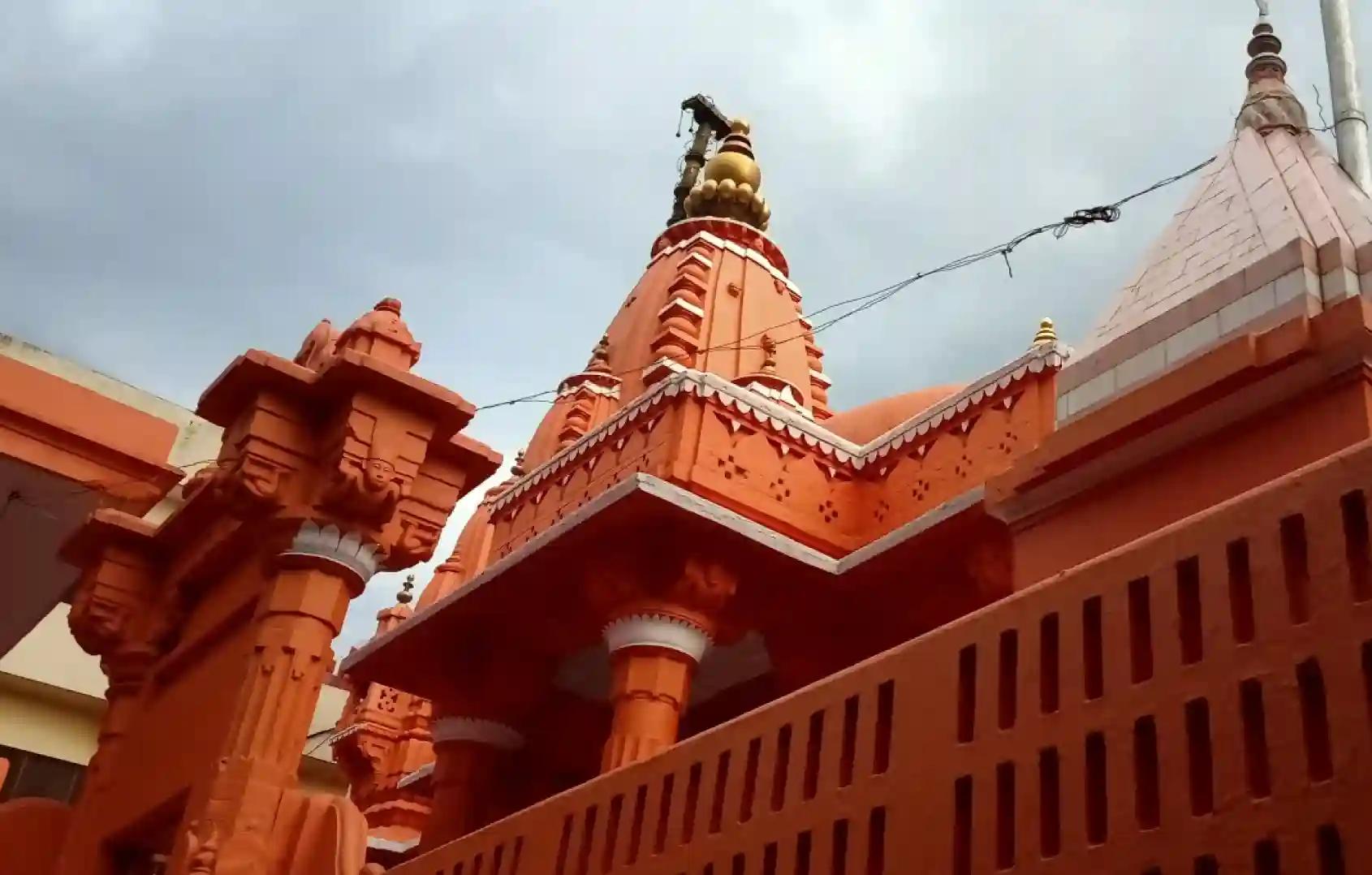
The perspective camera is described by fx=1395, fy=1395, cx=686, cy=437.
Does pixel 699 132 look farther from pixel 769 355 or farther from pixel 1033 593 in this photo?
pixel 1033 593

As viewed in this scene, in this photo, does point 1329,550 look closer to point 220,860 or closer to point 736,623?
point 220,860

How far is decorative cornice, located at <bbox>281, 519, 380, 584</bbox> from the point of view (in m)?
6.40

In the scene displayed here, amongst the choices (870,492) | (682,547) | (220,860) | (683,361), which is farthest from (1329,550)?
(683,361)

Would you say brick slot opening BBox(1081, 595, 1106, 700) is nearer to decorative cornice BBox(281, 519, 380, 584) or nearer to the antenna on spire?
decorative cornice BBox(281, 519, 380, 584)

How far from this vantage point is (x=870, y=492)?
9188 mm

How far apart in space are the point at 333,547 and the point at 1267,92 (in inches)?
178

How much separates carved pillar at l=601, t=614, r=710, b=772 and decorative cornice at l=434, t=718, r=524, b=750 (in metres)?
2.18

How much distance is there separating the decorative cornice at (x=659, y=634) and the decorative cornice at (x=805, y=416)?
56.8 inches

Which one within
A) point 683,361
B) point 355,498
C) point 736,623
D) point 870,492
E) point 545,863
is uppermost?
point 683,361

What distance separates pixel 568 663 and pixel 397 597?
7687 millimetres

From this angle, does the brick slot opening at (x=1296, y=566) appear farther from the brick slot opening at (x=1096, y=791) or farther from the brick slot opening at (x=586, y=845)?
the brick slot opening at (x=586, y=845)

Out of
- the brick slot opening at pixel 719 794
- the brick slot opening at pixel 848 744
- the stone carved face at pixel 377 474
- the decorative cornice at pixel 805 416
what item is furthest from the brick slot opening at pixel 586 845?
the decorative cornice at pixel 805 416

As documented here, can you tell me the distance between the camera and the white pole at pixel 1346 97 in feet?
30.4

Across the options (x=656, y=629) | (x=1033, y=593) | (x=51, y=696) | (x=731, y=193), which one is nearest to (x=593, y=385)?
(x=731, y=193)
